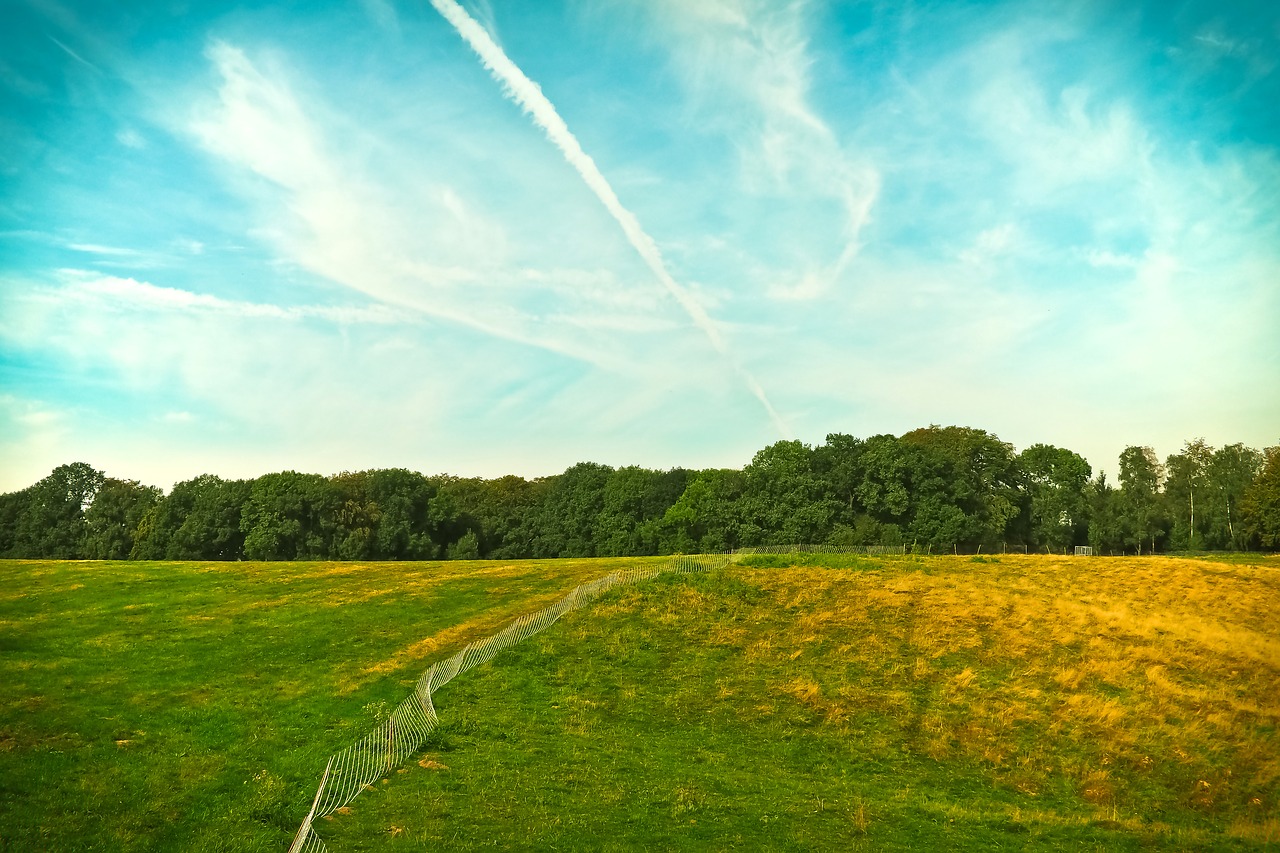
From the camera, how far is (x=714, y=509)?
368 feet

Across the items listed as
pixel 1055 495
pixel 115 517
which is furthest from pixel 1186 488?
pixel 115 517

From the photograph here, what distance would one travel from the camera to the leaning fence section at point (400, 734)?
20500 millimetres

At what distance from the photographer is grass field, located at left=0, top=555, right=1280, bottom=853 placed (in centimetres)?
2131

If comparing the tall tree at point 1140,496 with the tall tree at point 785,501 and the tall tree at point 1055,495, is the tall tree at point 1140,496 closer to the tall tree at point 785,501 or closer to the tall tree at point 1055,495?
the tall tree at point 1055,495

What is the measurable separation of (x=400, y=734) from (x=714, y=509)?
87775 millimetres

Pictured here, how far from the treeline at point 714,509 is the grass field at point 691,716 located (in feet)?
168

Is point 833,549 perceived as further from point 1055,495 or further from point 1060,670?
point 1060,670

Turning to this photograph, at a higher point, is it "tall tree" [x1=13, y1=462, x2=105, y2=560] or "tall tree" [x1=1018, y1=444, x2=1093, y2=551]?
"tall tree" [x1=1018, y1=444, x2=1093, y2=551]

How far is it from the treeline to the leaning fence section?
216 feet

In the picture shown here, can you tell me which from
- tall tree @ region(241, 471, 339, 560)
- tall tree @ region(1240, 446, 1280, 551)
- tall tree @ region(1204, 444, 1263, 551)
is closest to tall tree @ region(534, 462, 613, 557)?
tall tree @ region(241, 471, 339, 560)

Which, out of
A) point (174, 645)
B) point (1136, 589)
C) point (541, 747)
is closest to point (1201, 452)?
point (1136, 589)

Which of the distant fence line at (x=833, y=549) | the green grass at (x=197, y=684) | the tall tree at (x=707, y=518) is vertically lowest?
the green grass at (x=197, y=684)

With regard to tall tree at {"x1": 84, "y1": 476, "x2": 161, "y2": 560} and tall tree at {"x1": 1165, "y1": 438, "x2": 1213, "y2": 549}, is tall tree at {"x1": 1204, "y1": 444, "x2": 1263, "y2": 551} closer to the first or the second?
tall tree at {"x1": 1165, "y1": 438, "x2": 1213, "y2": 549}

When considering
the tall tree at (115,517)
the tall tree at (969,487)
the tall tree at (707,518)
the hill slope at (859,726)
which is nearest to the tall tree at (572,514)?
the tall tree at (707,518)
